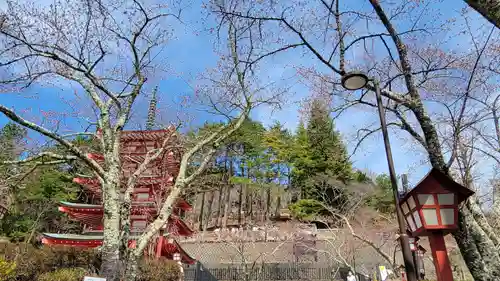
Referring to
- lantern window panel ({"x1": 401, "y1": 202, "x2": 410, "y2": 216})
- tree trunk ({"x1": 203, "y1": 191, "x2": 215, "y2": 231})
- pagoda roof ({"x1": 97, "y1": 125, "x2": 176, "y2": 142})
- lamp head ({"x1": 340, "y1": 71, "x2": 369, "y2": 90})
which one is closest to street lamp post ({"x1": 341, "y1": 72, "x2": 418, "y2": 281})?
lamp head ({"x1": 340, "y1": 71, "x2": 369, "y2": 90})

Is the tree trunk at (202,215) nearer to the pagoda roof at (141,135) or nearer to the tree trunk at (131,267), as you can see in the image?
the pagoda roof at (141,135)

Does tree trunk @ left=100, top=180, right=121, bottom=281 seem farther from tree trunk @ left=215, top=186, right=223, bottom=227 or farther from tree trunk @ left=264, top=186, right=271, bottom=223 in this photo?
tree trunk @ left=264, top=186, right=271, bottom=223

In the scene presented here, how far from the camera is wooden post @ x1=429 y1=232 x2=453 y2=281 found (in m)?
3.88

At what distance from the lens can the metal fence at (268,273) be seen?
69.0 feet

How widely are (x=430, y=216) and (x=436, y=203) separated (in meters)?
0.18

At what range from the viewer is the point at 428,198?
13.5 feet

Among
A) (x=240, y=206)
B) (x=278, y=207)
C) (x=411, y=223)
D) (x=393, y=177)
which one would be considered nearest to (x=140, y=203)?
(x=393, y=177)

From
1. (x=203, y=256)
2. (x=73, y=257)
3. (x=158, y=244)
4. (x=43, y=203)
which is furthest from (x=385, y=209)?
(x=43, y=203)

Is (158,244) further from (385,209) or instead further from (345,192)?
(385,209)

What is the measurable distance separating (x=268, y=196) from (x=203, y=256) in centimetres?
1117

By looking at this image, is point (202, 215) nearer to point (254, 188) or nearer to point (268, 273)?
point (254, 188)

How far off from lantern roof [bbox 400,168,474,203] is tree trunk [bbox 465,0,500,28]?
1.82 metres

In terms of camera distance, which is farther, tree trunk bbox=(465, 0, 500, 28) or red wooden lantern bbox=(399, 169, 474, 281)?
red wooden lantern bbox=(399, 169, 474, 281)

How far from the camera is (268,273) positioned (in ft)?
72.0
